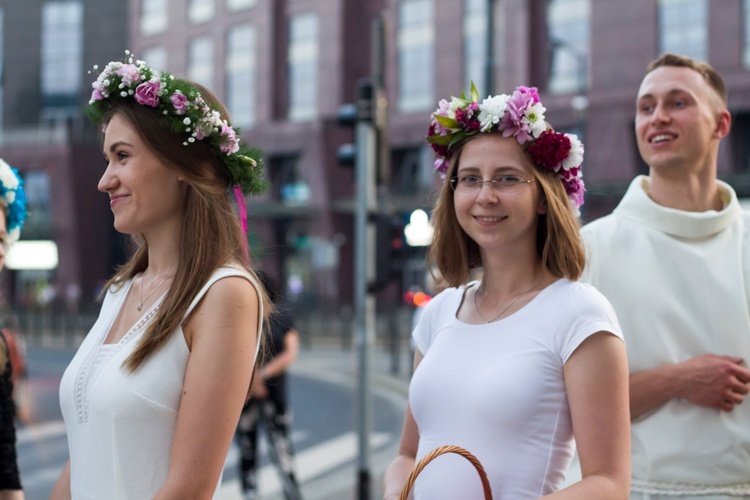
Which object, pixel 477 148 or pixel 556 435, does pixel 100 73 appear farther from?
pixel 556 435

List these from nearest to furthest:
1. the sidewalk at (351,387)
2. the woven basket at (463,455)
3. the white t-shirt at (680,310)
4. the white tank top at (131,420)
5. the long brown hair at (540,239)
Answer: the woven basket at (463,455) → the white tank top at (131,420) → the long brown hair at (540,239) → the white t-shirt at (680,310) → the sidewalk at (351,387)

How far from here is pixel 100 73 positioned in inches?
105

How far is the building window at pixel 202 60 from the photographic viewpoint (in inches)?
1833

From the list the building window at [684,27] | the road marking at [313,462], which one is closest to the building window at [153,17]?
the building window at [684,27]

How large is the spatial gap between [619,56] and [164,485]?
33.8 metres

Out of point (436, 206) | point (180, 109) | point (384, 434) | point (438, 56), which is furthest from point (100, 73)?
point (438, 56)

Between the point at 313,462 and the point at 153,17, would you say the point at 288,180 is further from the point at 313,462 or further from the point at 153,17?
the point at 313,462

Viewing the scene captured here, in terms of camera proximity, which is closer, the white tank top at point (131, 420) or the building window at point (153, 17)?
the white tank top at point (131, 420)

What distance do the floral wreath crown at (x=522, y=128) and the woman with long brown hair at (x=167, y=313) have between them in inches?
23.3

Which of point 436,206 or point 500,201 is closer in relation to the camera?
point 500,201

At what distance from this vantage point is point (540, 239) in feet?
8.43

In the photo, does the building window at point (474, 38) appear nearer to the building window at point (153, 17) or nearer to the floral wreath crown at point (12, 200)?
the building window at point (153, 17)

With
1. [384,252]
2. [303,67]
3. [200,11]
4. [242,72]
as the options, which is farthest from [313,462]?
[200,11]

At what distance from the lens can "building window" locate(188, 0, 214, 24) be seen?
46938 mm
